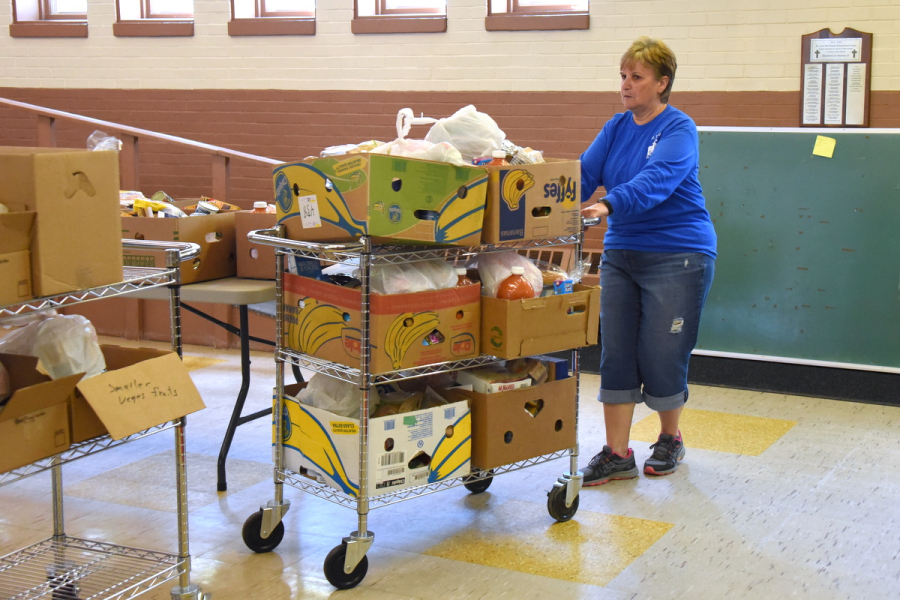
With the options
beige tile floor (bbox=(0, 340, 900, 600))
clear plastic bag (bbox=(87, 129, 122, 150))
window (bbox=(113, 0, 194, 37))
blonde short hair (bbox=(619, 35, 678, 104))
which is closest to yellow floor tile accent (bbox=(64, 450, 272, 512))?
beige tile floor (bbox=(0, 340, 900, 600))

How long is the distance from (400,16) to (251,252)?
3.09 metres

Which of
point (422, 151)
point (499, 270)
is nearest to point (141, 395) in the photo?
point (422, 151)

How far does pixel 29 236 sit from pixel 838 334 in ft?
13.8

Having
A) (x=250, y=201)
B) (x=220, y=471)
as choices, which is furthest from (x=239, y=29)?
(x=220, y=471)

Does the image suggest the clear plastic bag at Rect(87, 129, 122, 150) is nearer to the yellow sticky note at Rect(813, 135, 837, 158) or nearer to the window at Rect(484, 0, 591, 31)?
the window at Rect(484, 0, 591, 31)

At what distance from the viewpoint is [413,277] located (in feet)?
8.87

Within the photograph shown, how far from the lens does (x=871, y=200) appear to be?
15.9 ft

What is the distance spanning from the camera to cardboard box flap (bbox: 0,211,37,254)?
6.48ft

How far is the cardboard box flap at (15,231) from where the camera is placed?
6.48 feet

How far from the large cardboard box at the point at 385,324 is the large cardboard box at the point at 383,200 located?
164 millimetres

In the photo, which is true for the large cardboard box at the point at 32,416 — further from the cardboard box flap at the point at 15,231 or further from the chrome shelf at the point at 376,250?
the chrome shelf at the point at 376,250

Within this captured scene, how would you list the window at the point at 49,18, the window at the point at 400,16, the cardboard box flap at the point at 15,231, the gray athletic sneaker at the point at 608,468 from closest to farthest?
the cardboard box flap at the point at 15,231 → the gray athletic sneaker at the point at 608,468 → the window at the point at 400,16 → the window at the point at 49,18

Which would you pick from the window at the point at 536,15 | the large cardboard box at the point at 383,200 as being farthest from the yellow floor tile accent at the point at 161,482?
the window at the point at 536,15

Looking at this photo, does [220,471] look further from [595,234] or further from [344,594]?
[595,234]
